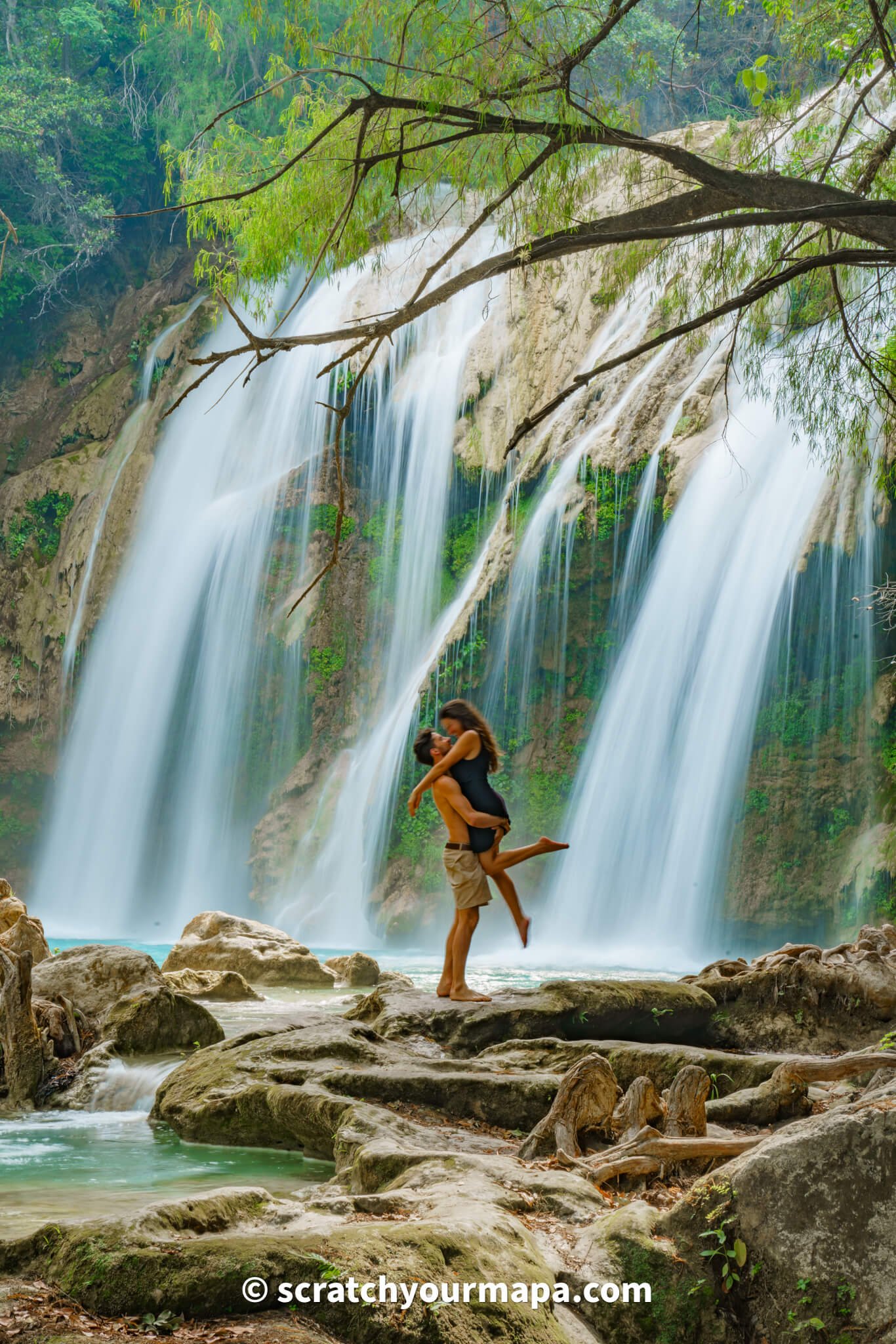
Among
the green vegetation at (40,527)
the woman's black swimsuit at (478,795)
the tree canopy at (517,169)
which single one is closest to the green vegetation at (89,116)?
the green vegetation at (40,527)

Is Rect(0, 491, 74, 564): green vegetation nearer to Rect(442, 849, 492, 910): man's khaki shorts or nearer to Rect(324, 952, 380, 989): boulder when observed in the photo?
Rect(324, 952, 380, 989): boulder

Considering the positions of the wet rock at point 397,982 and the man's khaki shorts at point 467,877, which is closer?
the man's khaki shorts at point 467,877

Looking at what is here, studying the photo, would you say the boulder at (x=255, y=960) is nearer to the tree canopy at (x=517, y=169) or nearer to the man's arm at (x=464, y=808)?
the man's arm at (x=464, y=808)

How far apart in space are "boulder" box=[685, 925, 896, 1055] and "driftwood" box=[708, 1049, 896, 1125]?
1.84 metres

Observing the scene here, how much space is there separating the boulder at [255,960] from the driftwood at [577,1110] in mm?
6719

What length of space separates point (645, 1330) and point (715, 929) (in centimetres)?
1138

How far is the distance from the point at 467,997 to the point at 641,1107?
93.8 inches

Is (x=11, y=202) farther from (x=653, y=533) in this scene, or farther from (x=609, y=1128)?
(x=609, y=1128)

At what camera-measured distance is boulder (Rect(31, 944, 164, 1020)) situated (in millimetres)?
6770

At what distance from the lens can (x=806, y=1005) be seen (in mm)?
6316

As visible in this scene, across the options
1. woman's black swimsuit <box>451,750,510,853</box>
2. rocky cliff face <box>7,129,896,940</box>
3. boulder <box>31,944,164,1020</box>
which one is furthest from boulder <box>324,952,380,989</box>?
woman's black swimsuit <box>451,750,510,853</box>

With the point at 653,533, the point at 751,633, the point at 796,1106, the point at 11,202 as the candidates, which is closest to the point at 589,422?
the point at 653,533

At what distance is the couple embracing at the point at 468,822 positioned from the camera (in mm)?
6066

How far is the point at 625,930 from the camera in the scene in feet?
45.9
